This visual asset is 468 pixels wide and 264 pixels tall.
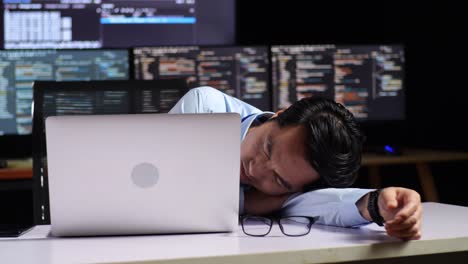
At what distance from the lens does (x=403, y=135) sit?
407 cm

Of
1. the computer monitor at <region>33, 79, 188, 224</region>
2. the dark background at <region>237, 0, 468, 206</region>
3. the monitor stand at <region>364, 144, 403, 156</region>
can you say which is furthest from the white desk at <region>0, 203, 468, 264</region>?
the dark background at <region>237, 0, 468, 206</region>

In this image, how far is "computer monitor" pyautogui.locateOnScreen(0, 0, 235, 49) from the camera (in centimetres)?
373

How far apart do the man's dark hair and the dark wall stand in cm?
219

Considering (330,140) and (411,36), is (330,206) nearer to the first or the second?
(330,140)

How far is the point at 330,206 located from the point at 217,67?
2118mm

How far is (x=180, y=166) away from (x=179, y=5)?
8.94 ft

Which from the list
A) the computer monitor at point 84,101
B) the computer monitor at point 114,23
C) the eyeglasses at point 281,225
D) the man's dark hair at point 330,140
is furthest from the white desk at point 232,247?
the computer monitor at point 114,23

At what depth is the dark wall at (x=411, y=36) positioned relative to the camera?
143 inches

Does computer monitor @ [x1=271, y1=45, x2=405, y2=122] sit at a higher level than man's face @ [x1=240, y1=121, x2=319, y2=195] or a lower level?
higher

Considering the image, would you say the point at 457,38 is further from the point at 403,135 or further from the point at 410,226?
the point at 410,226

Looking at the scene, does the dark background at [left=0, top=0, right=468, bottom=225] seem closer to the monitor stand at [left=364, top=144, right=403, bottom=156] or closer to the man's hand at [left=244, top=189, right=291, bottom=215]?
the monitor stand at [left=364, top=144, right=403, bottom=156]

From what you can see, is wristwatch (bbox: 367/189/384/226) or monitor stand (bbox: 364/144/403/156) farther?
monitor stand (bbox: 364/144/403/156)

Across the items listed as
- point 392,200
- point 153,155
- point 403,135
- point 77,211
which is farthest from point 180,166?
point 403,135

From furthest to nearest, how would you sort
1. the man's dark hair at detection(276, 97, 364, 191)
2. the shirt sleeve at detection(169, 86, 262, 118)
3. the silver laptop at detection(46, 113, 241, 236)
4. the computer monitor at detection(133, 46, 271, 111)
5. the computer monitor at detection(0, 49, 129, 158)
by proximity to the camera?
the computer monitor at detection(133, 46, 271, 111), the computer monitor at detection(0, 49, 129, 158), the shirt sleeve at detection(169, 86, 262, 118), the man's dark hair at detection(276, 97, 364, 191), the silver laptop at detection(46, 113, 241, 236)
